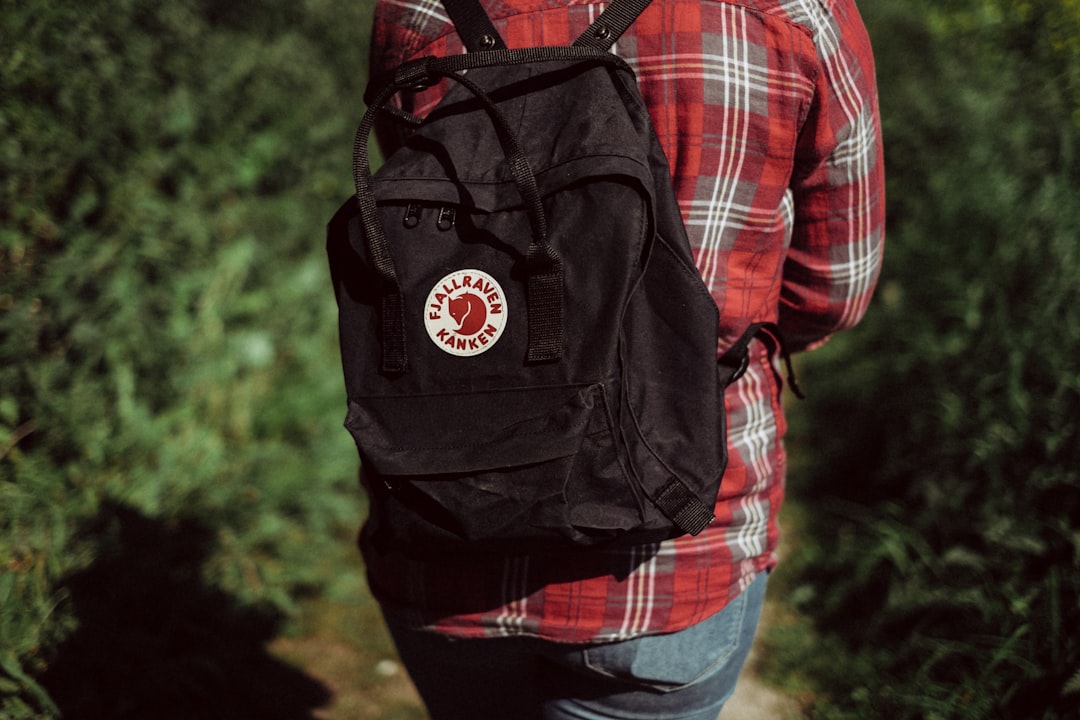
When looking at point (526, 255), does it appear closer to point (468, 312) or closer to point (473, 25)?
point (468, 312)

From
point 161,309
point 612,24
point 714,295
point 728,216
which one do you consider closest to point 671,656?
point 714,295

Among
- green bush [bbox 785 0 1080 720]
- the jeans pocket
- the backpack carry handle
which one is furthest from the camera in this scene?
green bush [bbox 785 0 1080 720]

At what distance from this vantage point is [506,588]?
1.34 meters

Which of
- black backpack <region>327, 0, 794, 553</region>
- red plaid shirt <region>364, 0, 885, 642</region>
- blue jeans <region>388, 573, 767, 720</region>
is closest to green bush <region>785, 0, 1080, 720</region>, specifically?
blue jeans <region>388, 573, 767, 720</region>

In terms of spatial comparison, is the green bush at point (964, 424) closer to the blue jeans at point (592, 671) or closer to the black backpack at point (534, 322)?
the blue jeans at point (592, 671)

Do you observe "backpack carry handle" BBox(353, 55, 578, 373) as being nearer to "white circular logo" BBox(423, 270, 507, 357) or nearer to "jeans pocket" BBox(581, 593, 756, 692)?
"white circular logo" BBox(423, 270, 507, 357)

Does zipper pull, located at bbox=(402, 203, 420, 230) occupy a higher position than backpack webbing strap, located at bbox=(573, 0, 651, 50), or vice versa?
backpack webbing strap, located at bbox=(573, 0, 651, 50)

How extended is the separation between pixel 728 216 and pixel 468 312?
1.30 feet

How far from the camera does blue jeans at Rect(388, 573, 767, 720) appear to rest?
1.35m

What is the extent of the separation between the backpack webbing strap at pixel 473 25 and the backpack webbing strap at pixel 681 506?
651 mm

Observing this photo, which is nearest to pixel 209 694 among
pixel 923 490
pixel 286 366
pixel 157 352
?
pixel 157 352

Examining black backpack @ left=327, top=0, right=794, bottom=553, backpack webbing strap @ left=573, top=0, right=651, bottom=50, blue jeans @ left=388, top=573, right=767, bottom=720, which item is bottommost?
blue jeans @ left=388, top=573, right=767, bottom=720

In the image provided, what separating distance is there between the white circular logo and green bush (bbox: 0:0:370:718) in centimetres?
186

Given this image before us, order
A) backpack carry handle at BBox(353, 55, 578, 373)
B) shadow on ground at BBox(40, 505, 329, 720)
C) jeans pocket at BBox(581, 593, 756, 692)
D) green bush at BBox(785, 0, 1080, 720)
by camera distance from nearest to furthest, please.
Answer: backpack carry handle at BBox(353, 55, 578, 373), jeans pocket at BBox(581, 593, 756, 692), shadow on ground at BBox(40, 505, 329, 720), green bush at BBox(785, 0, 1080, 720)
